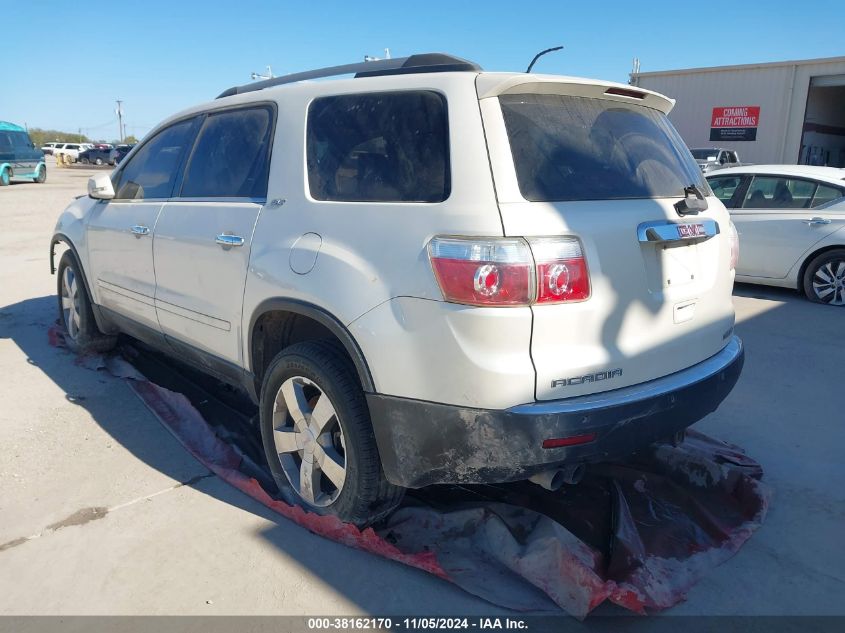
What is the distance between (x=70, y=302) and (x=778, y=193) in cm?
770

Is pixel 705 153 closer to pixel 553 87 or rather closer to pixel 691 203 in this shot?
pixel 691 203

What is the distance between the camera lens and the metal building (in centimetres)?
2555

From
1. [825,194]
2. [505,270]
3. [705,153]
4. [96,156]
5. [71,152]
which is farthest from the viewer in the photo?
[71,152]

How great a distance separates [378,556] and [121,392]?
105 inches

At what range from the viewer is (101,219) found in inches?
188

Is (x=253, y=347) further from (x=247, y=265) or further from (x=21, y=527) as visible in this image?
(x=21, y=527)

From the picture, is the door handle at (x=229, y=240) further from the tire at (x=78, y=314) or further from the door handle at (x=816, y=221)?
the door handle at (x=816, y=221)

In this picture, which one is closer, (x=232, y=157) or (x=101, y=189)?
(x=232, y=157)

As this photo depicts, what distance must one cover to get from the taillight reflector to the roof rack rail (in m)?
1.47

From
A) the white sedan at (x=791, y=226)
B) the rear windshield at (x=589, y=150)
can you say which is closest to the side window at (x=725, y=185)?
the white sedan at (x=791, y=226)

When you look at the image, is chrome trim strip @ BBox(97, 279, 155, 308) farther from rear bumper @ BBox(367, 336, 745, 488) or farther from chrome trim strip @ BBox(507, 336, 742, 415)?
chrome trim strip @ BBox(507, 336, 742, 415)

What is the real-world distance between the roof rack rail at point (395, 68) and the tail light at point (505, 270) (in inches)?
32.6

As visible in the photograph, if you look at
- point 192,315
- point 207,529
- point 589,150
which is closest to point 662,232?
point 589,150

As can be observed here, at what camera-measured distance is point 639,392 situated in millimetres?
2605
